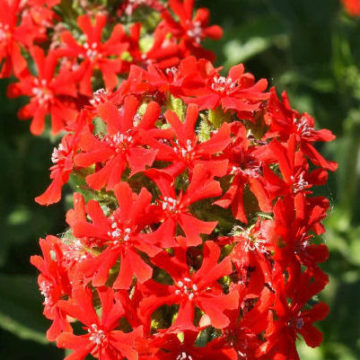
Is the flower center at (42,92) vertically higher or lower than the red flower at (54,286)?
higher

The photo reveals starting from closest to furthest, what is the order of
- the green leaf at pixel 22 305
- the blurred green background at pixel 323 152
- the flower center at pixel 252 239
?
1. the flower center at pixel 252 239
2. the green leaf at pixel 22 305
3. the blurred green background at pixel 323 152

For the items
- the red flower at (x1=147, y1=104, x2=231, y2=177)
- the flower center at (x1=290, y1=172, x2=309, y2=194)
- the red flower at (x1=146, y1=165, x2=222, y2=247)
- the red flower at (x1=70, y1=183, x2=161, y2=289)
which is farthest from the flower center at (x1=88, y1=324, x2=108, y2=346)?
the flower center at (x1=290, y1=172, x2=309, y2=194)

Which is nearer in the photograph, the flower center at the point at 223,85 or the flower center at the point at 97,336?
the flower center at the point at 97,336

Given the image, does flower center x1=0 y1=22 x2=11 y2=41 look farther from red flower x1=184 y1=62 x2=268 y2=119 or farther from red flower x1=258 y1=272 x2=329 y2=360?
red flower x1=258 y1=272 x2=329 y2=360

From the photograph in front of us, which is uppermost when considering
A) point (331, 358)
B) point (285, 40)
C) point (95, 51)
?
point (95, 51)

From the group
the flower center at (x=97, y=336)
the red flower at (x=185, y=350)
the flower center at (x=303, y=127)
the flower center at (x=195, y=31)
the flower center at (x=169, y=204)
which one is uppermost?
the flower center at (x=169, y=204)

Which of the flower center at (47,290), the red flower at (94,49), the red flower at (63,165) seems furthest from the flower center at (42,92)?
the flower center at (47,290)

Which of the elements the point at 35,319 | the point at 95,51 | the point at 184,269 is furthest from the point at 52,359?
the point at 184,269

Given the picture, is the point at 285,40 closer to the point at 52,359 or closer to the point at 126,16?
the point at 126,16

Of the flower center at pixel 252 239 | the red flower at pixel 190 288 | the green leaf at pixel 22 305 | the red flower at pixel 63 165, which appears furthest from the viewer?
the green leaf at pixel 22 305

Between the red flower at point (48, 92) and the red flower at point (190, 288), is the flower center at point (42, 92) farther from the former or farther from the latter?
the red flower at point (190, 288)
